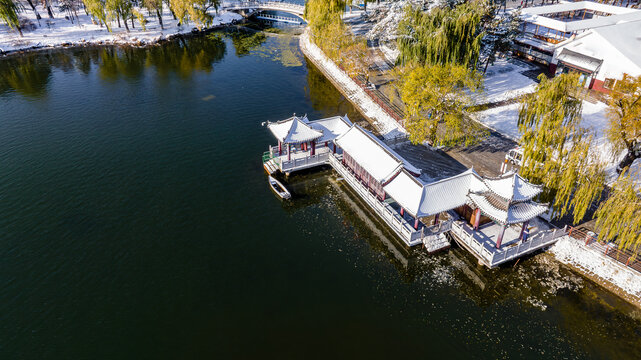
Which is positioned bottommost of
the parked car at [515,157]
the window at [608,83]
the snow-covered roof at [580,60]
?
the parked car at [515,157]

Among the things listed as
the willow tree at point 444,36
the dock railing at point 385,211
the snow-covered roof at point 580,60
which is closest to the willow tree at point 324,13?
the willow tree at point 444,36

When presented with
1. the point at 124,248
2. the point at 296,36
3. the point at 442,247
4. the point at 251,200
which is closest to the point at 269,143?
the point at 251,200

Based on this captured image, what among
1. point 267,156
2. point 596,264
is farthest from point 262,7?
point 596,264

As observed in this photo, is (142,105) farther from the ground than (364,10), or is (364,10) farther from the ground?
(364,10)

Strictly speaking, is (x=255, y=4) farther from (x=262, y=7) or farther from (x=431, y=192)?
(x=431, y=192)

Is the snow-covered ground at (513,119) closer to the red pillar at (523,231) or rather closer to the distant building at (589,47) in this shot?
the distant building at (589,47)

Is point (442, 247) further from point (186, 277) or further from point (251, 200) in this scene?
point (186, 277)
